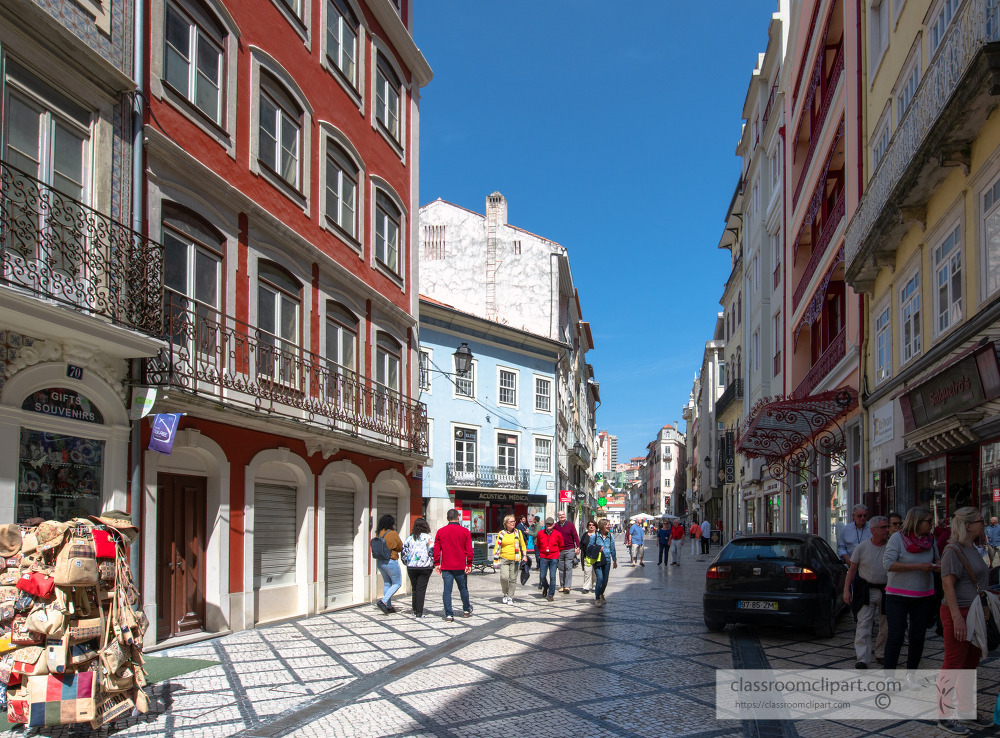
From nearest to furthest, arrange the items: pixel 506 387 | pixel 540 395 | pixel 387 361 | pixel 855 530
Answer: pixel 855 530 < pixel 387 361 < pixel 506 387 < pixel 540 395

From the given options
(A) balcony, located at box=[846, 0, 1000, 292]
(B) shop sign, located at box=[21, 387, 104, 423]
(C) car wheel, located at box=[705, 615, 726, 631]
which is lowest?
(C) car wheel, located at box=[705, 615, 726, 631]

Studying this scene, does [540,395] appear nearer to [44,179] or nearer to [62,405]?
[62,405]

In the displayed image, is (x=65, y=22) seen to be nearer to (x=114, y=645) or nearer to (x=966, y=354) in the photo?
(x=114, y=645)

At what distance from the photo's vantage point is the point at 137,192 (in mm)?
10602

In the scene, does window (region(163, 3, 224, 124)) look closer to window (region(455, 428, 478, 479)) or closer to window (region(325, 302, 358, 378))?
window (region(325, 302, 358, 378))

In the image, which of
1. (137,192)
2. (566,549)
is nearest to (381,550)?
(566,549)

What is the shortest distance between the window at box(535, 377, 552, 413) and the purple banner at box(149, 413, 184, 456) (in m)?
30.6

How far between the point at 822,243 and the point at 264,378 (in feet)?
46.1

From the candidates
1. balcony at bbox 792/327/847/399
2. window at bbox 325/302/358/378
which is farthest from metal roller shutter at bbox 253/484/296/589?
balcony at bbox 792/327/847/399

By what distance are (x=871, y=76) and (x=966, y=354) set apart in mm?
8304

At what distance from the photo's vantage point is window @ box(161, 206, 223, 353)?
37.2 ft

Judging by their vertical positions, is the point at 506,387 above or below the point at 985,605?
above

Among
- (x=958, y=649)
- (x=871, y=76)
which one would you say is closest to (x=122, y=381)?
(x=958, y=649)

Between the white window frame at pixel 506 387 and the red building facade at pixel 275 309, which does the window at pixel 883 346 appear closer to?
the red building facade at pixel 275 309
